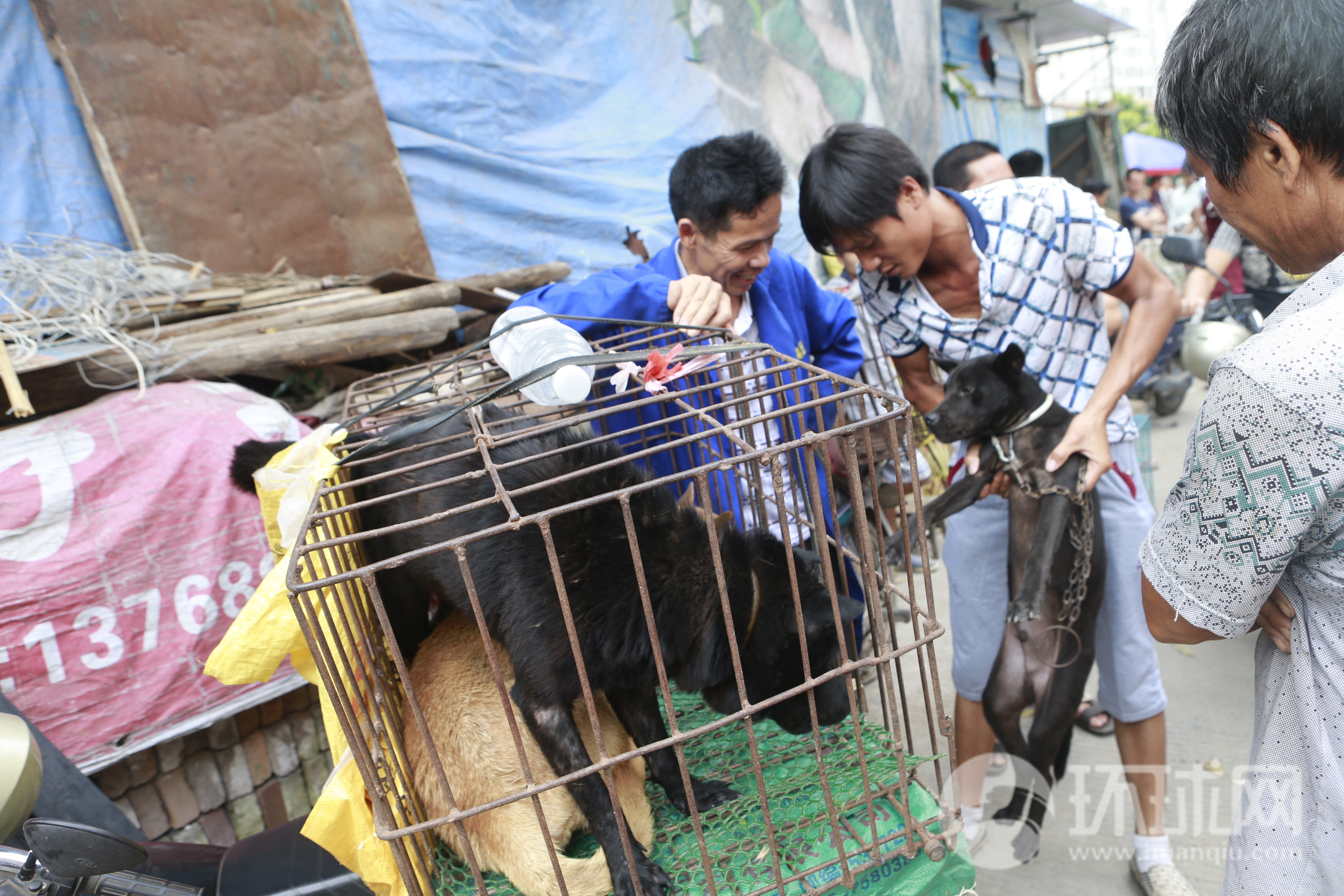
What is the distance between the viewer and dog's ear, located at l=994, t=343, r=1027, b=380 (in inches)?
86.5

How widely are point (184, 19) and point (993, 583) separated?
4542mm

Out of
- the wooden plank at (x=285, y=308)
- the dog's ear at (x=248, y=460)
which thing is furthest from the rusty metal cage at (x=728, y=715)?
the wooden plank at (x=285, y=308)

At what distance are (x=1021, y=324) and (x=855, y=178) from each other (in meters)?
0.71

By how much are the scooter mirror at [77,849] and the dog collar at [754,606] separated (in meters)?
1.20

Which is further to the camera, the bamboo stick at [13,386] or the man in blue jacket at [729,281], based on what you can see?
the bamboo stick at [13,386]

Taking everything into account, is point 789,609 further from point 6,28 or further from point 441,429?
point 6,28

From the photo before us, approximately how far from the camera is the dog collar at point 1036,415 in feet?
7.76

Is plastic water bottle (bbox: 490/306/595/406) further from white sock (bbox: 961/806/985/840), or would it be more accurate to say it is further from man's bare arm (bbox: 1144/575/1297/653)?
white sock (bbox: 961/806/985/840)

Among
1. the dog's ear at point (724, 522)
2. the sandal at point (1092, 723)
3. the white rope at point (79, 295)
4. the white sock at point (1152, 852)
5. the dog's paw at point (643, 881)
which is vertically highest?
the white rope at point (79, 295)

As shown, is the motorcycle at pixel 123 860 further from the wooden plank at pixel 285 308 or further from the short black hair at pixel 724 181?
the short black hair at pixel 724 181

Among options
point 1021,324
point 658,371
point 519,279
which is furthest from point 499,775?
point 519,279

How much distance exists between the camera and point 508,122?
4.92 metres

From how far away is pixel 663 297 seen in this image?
2.25m

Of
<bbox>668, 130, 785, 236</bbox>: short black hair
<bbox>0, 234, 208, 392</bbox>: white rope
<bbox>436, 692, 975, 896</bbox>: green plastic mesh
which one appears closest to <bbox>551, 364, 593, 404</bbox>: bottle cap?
<bbox>436, 692, 975, 896</bbox>: green plastic mesh
